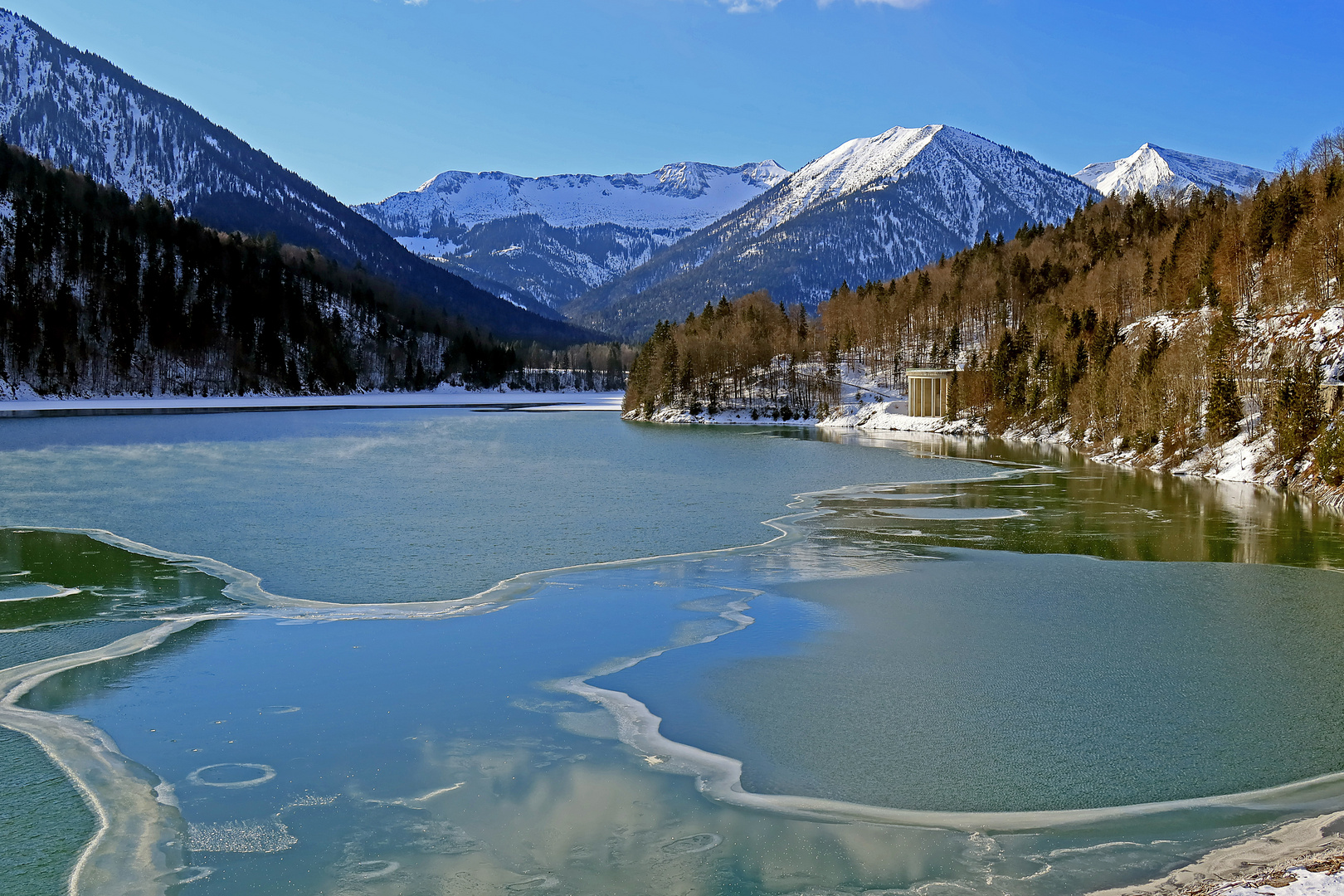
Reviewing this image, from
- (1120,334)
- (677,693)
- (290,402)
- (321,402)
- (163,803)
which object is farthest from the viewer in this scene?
(321,402)

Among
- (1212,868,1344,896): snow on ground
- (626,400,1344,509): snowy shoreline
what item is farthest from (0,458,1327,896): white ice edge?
(626,400,1344,509): snowy shoreline

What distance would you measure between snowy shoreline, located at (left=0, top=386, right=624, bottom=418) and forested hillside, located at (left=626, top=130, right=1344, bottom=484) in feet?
116

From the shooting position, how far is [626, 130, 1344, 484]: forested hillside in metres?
45.8

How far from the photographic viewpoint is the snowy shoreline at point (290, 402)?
114938mm

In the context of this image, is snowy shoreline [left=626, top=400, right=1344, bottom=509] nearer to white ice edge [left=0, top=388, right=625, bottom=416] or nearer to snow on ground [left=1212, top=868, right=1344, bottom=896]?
snow on ground [left=1212, top=868, right=1344, bottom=896]

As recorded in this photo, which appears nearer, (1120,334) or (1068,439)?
(1068,439)

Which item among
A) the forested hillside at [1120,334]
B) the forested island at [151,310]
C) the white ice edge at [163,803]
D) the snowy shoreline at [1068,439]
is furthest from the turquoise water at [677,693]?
the forested island at [151,310]

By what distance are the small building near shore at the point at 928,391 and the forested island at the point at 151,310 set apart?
110m

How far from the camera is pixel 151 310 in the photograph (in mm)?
151000

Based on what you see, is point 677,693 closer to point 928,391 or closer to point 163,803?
point 163,803

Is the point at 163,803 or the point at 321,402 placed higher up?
the point at 321,402

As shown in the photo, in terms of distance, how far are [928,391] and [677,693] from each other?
89.7 meters

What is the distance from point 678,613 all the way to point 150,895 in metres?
11.0

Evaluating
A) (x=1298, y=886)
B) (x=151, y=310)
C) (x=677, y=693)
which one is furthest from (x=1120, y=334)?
(x=151, y=310)
